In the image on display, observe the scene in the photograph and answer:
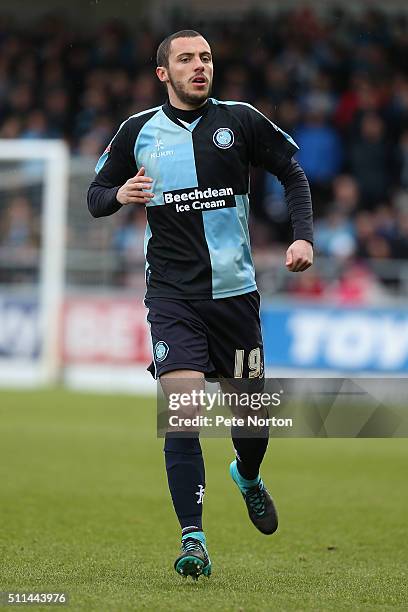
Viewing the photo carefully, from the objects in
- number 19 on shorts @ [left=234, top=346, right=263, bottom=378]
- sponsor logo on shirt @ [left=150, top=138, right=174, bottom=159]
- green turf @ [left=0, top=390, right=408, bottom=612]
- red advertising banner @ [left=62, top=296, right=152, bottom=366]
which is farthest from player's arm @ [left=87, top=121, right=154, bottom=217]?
red advertising banner @ [left=62, top=296, right=152, bottom=366]

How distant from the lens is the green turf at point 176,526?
202 inches

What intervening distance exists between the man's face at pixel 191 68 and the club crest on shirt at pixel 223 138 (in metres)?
0.16

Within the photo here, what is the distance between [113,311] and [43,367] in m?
1.17

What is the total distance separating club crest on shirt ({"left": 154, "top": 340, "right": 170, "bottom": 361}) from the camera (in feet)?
18.0

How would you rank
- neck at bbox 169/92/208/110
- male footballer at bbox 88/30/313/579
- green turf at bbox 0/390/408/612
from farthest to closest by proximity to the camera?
neck at bbox 169/92/208/110
male footballer at bbox 88/30/313/579
green turf at bbox 0/390/408/612

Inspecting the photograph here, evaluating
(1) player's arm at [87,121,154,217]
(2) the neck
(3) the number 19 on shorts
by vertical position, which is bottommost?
(3) the number 19 on shorts

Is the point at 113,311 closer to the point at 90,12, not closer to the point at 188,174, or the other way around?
the point at 90,12

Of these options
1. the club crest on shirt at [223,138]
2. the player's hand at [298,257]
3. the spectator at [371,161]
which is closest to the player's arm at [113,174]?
the club crest on shirt at [223,138]

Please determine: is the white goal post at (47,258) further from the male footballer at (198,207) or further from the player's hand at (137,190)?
the player's hand at (137,190)

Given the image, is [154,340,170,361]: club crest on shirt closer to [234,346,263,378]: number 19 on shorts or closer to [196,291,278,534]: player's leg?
[196,291,278,534]: player's leg

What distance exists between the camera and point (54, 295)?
17.0m

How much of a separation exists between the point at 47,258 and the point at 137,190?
39.3 feet

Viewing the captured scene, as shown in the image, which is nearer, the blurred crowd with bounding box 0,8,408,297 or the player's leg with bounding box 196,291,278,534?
the player's leg with bounding box 196,291,278,534

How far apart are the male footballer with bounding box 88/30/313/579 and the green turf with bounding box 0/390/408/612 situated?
0.71 metres
